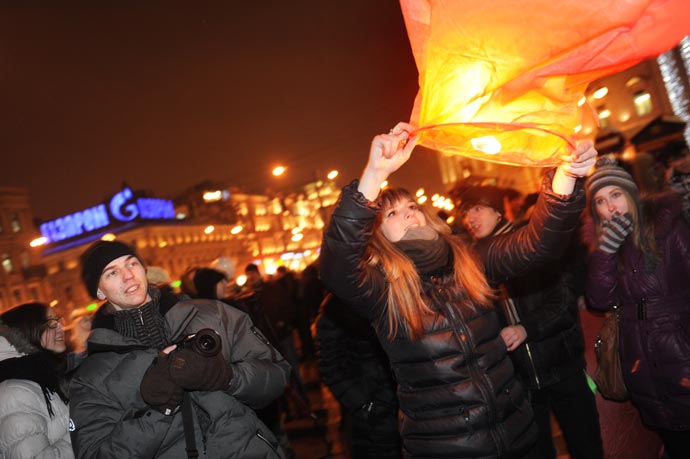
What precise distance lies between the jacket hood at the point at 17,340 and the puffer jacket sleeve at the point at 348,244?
231cm

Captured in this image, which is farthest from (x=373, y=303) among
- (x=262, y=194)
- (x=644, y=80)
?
(x=262, y=194)

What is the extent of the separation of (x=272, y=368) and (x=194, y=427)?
0.55 m

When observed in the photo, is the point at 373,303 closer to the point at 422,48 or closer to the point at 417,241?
the point at 417,241

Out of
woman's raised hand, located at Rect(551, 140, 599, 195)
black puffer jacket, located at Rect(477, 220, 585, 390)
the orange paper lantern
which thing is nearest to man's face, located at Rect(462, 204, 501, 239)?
black puffer jacket, located at Rect(477, 220, 585, 390)

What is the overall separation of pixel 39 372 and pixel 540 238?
3145 mm

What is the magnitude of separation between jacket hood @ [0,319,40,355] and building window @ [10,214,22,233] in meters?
73.0

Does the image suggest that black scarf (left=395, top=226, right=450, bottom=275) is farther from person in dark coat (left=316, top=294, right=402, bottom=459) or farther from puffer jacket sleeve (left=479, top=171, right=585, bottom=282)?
person in dark coat (left=316, top=294, right=402, bottom=459)

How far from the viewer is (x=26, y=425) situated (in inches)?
122

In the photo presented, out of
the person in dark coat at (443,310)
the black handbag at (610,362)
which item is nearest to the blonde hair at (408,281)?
the person in dark coat at (443,310)

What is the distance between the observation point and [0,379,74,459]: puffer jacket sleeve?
3.03 meters

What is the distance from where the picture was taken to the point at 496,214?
187 inches

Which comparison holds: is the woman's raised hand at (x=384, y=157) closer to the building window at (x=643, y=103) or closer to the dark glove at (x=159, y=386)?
the dark glove at (x=159, y=386)

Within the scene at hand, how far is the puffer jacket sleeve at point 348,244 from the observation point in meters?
2.49

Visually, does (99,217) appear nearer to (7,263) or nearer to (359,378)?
(7,263)
